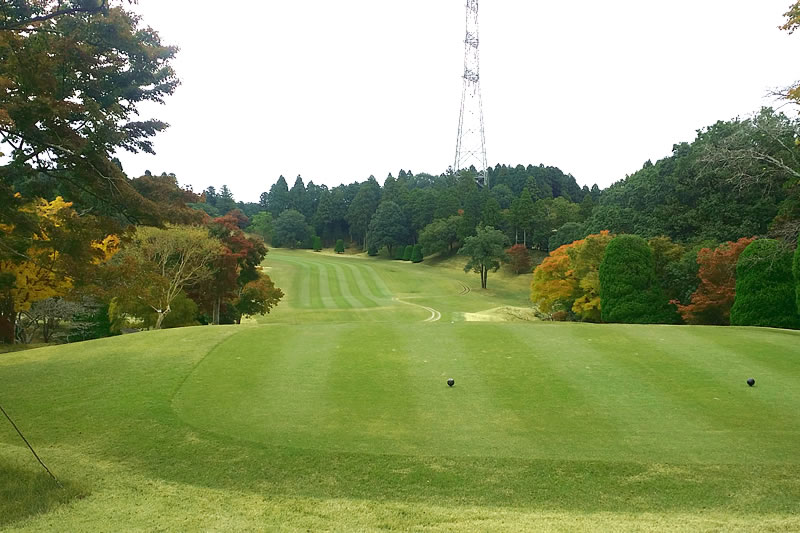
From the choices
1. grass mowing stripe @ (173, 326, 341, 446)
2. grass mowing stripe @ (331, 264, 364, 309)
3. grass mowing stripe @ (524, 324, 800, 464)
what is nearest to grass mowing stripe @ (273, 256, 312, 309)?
grass mowing stripe @ (331, 264, 364, 309)

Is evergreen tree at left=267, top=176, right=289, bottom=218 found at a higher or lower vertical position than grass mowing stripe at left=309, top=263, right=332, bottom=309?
higher

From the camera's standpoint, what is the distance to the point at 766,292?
22.6m

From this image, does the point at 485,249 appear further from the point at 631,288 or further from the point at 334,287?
the point at 631,288

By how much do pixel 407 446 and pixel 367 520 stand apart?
2786mm

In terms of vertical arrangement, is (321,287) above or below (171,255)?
below

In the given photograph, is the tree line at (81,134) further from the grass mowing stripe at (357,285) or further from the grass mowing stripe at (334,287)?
the grass mowing stripe at (357,285)

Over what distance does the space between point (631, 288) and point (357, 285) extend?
125 feet

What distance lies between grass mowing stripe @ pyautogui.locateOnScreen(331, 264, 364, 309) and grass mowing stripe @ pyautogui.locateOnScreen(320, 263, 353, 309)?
0.23 meters

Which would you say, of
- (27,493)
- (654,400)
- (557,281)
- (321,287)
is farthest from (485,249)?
(27,493)

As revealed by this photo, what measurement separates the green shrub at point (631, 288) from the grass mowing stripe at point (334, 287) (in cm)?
2475

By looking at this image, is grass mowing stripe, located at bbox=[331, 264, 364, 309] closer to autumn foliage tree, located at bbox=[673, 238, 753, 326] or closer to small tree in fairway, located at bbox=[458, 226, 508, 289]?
small tree in fairway, located at bbox=[458, 226, 508, 289]

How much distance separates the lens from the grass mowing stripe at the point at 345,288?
171 ft

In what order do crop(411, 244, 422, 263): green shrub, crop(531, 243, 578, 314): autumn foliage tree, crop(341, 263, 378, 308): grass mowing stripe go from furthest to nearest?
crop(411, 244, 422, 263): green shrub < crop(341, 263, 378, 308): grass mowing stripe < crop(531, 243, 578, 314): autumn foliage tree

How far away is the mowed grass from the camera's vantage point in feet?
23.2
